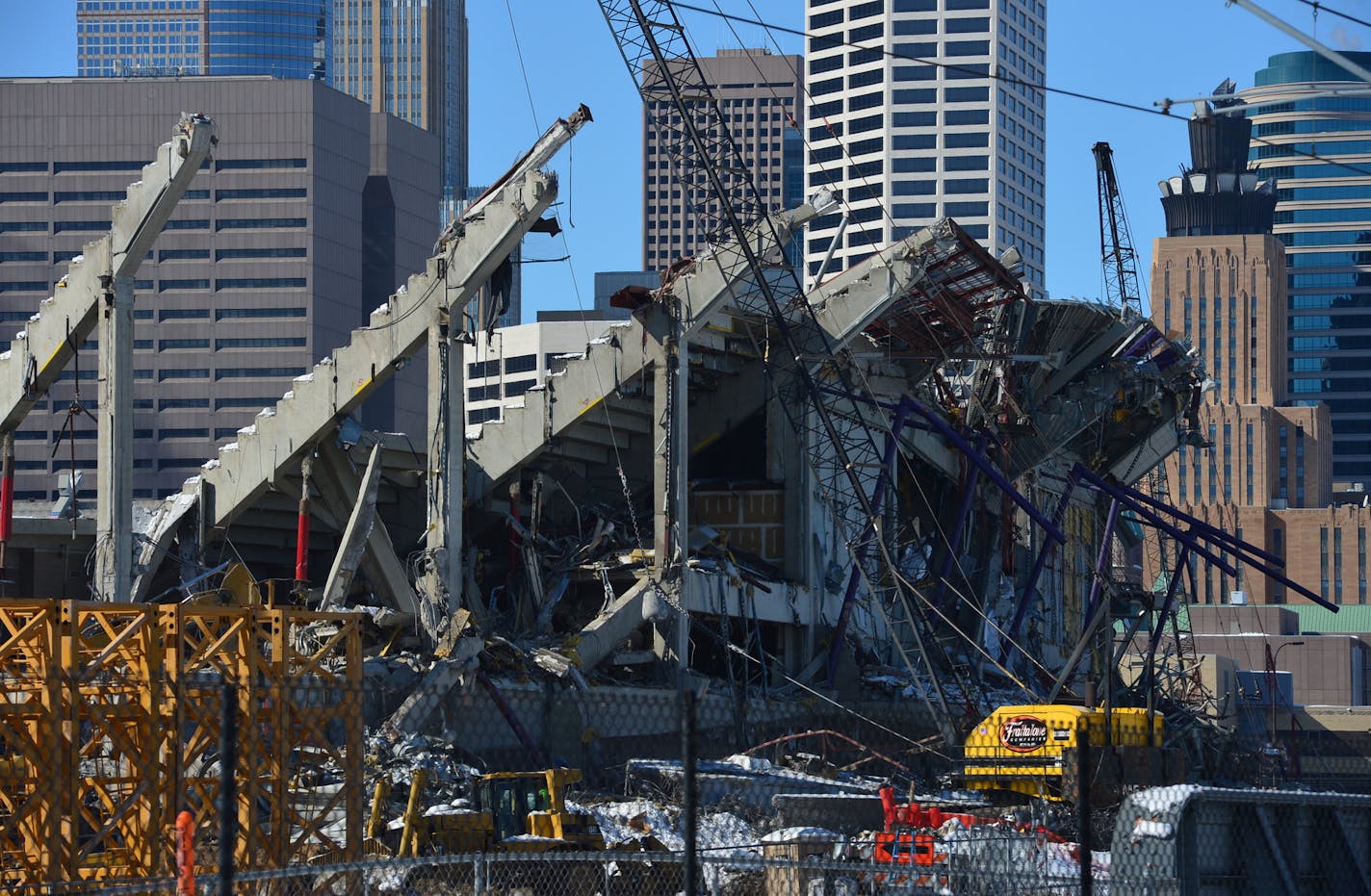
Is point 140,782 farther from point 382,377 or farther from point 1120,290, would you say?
point 1120,290

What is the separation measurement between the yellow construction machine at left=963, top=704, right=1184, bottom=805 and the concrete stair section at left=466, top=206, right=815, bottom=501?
14.3m

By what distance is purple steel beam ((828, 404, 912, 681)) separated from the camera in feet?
198

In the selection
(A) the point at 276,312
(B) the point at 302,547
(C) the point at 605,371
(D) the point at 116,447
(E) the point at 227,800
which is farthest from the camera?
(A) the point at 276,312

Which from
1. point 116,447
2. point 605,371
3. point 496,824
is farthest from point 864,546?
point 496,824

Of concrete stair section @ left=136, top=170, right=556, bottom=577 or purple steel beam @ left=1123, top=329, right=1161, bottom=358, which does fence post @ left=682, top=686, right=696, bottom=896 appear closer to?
concrete stair section @ left=136, top=170, right=556, bottom=577

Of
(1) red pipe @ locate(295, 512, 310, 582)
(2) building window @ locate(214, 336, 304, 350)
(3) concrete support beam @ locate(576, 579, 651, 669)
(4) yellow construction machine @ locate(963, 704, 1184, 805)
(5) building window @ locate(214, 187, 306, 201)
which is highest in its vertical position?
(5) building window @ locate(214, 187, 306, 201)

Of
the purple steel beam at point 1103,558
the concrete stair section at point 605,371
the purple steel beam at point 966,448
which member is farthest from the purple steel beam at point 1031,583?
the concrete stair section at point 605,371

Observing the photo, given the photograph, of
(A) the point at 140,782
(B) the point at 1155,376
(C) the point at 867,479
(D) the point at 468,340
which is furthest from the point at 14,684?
(B) the point at 1155,376

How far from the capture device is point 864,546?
60.6 m

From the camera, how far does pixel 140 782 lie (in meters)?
25.1

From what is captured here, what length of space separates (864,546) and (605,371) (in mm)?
10293

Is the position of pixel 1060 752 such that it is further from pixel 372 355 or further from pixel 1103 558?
pixel 1103 558

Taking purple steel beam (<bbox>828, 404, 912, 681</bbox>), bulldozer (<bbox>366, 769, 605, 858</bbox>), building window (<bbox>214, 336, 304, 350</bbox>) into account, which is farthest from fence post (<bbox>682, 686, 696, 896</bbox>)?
building window (<bbox>214, 336, 304, 350</bbox>)

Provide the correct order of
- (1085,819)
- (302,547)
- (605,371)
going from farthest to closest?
1. (605,371)
2. (302,547)
3. (1085,819)
